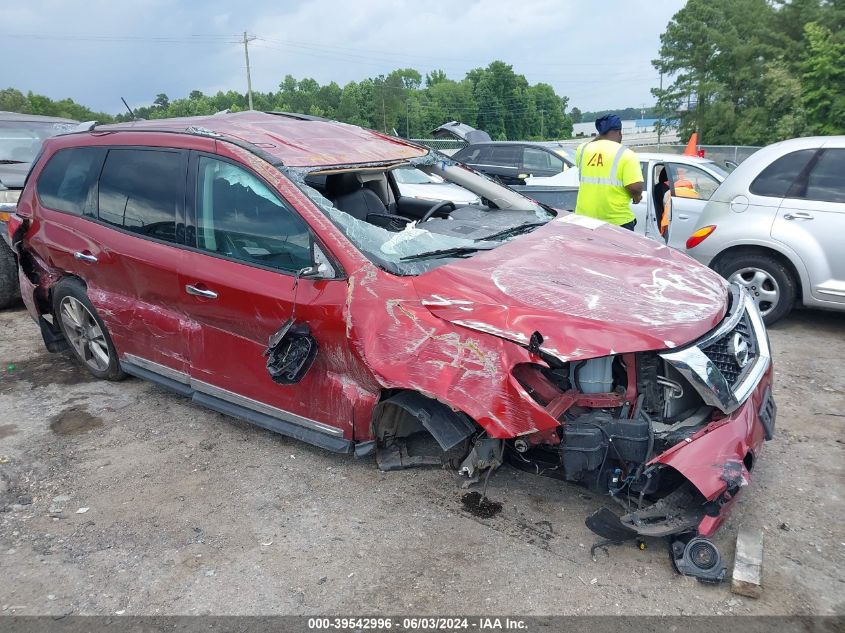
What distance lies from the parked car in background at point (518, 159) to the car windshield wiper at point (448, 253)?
7.66m

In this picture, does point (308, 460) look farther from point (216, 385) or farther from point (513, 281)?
point (513, 281)

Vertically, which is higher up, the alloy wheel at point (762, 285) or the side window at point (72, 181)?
the side window at point (72, 181)

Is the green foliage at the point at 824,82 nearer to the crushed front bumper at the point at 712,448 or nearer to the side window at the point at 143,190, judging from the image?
the crushed front bumper at the point at 712,448

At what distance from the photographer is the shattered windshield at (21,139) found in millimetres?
7652

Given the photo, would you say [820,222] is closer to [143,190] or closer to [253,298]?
[253,298]

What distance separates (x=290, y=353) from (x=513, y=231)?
156 cm

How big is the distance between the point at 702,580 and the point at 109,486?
298cm

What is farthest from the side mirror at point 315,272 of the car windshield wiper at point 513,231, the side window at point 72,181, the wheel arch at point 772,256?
the wheel arch at point 772,256

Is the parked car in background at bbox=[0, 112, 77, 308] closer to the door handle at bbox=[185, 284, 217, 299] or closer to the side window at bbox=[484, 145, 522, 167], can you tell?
the door handle at bbox=[185, 284, 217, 299]

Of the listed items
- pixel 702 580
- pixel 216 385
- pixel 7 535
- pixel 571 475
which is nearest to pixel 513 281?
pixel 571 475

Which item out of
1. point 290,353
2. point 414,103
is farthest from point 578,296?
point 414,103

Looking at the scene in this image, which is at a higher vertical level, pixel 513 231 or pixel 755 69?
pixel 755 69

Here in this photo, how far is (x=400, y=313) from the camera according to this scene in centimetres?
297

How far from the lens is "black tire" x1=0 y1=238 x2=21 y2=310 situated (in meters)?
6.48
